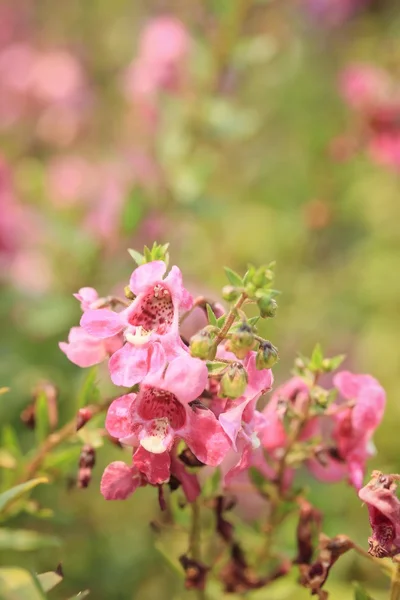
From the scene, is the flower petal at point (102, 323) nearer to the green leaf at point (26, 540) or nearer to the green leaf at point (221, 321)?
the green leaf at point (221, 321)

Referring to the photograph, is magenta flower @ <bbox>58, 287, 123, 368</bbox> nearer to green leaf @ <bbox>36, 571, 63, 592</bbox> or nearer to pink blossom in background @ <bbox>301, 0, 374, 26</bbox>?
green leaf @ <bbox>36, 571, 63, 592</bbox>

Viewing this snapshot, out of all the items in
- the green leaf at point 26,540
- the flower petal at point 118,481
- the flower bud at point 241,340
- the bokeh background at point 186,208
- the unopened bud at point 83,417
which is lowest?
the flower petal at point 118,481

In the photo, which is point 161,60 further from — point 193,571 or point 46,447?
point 193,571

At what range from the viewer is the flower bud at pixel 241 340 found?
0.53 m

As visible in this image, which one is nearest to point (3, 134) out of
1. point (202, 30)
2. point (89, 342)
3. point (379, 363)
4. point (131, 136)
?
point (131, 136)

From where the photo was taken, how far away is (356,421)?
0.66m

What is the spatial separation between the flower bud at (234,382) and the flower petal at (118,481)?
110mm

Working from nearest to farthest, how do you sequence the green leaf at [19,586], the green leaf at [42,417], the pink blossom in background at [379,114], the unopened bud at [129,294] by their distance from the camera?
the green leaf at [19,586] → the unopened bud at [129,294] → the green leaf at [42,417] → the pink blossom in background at [379,114]

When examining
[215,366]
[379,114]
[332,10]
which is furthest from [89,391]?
[332,10]

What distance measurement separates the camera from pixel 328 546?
23.9 inches

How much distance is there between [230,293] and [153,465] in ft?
0.46

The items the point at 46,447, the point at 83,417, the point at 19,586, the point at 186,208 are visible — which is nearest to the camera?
the point at 19,586

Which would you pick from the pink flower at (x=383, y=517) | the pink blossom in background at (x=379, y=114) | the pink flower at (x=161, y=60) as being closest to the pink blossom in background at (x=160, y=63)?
the pink flower at (x=161, y=60)

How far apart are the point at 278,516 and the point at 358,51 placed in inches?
70.8
